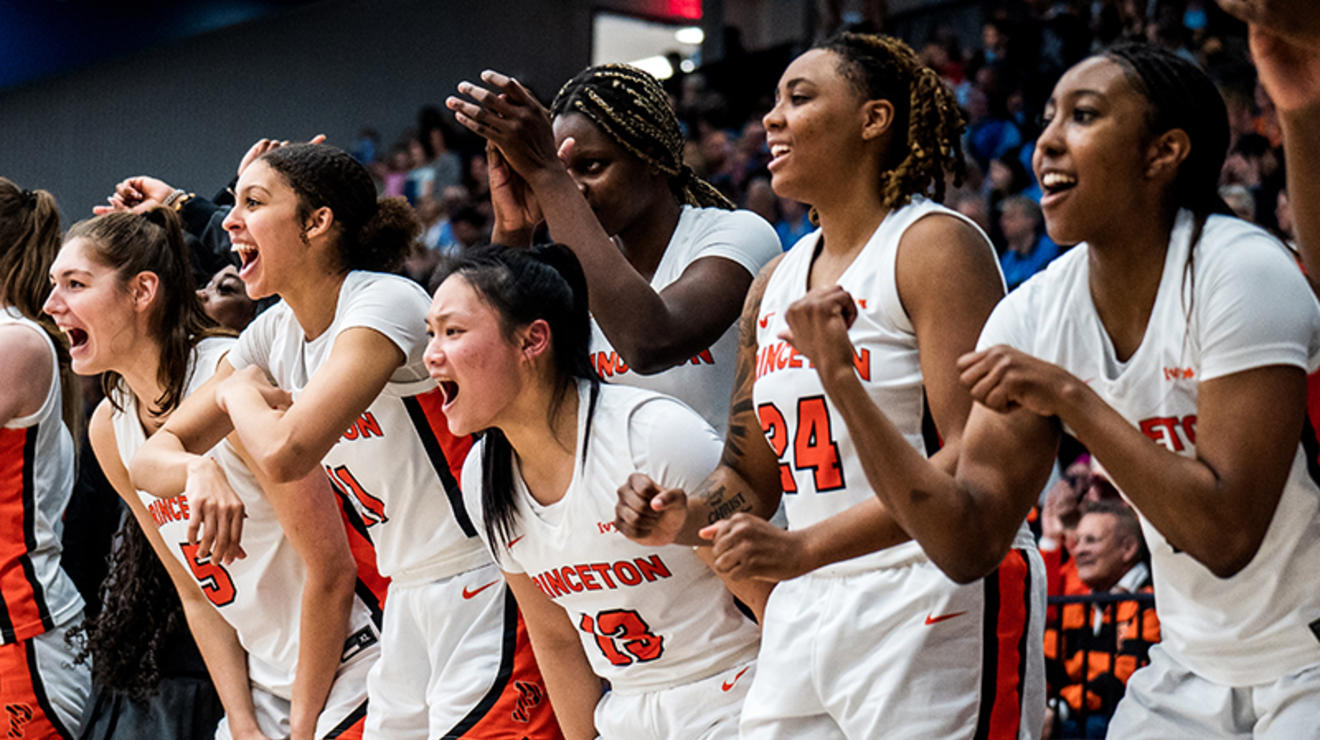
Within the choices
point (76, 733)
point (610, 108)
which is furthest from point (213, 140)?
point (610, 108)

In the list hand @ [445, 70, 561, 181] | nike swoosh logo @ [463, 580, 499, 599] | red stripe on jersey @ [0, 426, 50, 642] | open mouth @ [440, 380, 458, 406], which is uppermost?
hand @ [445, 70, 561, 181]

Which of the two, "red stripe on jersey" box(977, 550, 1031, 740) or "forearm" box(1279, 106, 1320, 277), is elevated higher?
"forearm" box(1279, 106, 1320, 277)

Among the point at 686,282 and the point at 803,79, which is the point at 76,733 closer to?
the point at 686,282

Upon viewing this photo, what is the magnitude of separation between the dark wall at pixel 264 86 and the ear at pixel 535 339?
11829mm

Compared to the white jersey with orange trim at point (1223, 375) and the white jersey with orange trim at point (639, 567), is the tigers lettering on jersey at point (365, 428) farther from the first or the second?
the white jersey with orange trim at point (1223, 375)

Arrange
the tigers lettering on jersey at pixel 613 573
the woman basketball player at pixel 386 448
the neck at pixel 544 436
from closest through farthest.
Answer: the tigers lettering on jersey at pixel 613 573, the neck at pixel 544 436, the woman basketball player at pixel 386 448

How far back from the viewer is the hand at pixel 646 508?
2553 mm

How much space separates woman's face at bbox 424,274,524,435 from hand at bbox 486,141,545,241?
39cm

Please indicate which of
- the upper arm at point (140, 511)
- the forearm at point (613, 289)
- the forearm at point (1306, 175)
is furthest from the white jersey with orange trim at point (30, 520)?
the forearm at point (1306, 175)

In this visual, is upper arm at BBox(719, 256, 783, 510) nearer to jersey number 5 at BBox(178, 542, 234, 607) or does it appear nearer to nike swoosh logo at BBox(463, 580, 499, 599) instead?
nike swoosh logo at BBox(463, 580, 499, 599)

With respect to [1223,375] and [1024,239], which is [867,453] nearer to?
[1223,375]

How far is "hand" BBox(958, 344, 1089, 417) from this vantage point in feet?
6.88

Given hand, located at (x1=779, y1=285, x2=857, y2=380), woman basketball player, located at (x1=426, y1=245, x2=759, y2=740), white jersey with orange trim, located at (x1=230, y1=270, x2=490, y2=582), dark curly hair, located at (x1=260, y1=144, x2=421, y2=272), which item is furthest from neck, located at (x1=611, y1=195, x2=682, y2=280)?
hand, located at (x1=779, y1=285, x2=857, y2=380)

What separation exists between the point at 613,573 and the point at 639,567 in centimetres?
5
